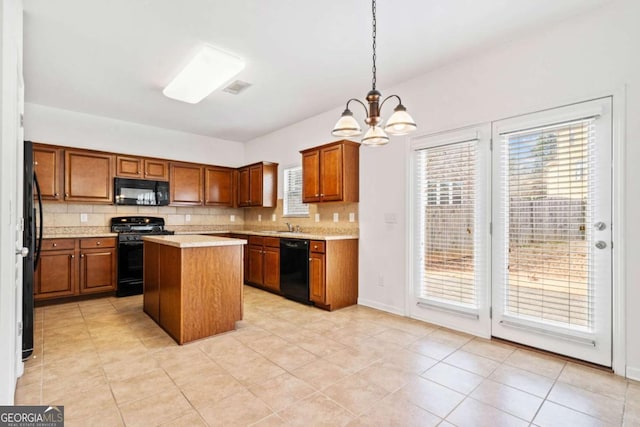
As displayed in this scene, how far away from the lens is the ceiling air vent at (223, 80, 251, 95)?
3.86 meters

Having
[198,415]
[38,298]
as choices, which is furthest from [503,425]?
[38,298]

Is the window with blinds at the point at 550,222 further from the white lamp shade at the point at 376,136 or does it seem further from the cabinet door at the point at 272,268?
the cabinet door at the point at 272,268

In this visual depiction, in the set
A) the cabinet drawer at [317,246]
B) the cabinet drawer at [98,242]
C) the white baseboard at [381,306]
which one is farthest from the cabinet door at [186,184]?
the white baseboard at [381,306]

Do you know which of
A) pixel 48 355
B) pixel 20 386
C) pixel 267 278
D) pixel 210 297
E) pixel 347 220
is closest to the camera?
pixel 20 386

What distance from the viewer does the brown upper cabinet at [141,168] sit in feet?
16.7

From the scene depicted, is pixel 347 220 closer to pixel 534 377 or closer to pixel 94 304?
pixel 534 377

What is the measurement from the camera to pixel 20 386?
215 centimetres

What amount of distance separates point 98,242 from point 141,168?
1376 millimetres

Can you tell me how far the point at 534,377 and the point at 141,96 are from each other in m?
5.19

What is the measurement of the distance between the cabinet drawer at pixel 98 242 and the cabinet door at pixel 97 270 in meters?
0.06

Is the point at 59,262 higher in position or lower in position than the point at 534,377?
higher

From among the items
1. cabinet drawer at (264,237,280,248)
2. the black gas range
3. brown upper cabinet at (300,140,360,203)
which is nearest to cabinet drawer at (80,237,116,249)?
the black gas range

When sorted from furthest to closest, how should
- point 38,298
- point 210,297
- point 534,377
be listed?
point 38,298
point 210,297
point 534,377

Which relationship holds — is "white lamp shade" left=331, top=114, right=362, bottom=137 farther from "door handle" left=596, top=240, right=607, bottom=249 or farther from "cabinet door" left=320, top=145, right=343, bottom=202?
"door handle" left=596, top=240, right=607, bottom=249
